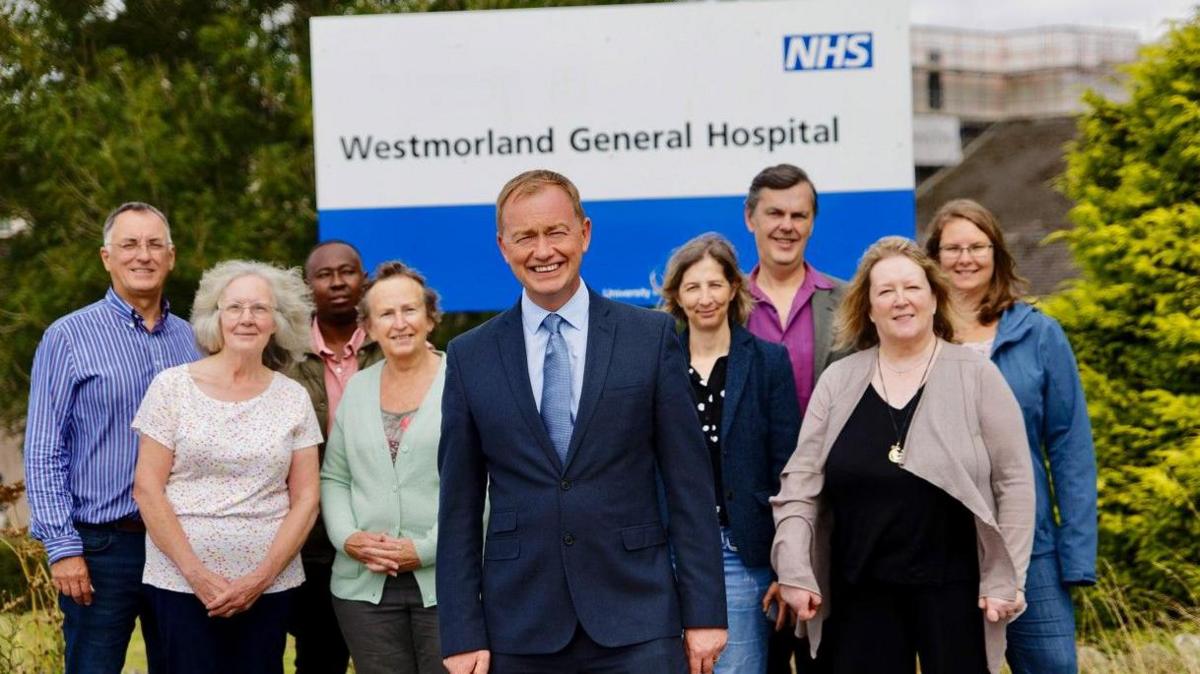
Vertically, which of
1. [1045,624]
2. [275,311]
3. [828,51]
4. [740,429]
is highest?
[828,51]

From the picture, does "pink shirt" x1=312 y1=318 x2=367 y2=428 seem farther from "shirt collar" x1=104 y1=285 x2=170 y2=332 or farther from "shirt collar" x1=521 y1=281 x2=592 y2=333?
"shirt collar" x1=521 y1=281 x2=592 y2=333

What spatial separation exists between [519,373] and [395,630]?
1586mm

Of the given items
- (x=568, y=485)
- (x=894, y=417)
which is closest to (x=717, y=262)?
(x=894, y=417)

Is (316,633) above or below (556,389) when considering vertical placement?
below

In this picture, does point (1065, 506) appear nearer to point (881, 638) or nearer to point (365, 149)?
point (881, 638)

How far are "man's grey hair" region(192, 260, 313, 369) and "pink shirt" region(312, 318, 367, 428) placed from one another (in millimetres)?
204

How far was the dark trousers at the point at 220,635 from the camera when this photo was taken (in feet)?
15.4

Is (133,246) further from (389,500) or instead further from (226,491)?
(389,500)

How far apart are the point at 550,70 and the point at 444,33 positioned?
1.80 feet

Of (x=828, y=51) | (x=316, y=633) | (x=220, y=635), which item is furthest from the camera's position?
(x=828, y=51)

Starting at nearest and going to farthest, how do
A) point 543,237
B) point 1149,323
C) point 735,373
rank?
point 543,237 → point 735,373 → point 1149,323

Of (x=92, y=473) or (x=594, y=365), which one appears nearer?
(x=594, y=365)

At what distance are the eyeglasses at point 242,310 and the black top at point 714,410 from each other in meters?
1.43

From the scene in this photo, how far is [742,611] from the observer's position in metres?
4.59
